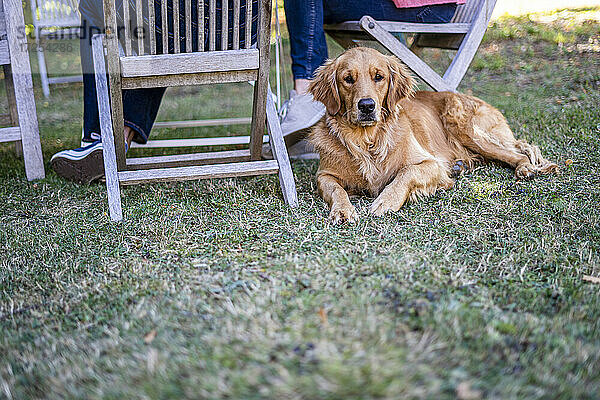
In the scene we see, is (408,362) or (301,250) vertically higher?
(408,362)

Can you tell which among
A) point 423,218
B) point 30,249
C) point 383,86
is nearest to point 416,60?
point 383,86

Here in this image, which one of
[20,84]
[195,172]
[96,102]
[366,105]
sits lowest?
[195,172]

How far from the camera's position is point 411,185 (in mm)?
3246

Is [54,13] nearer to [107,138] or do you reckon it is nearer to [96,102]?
[96,102]

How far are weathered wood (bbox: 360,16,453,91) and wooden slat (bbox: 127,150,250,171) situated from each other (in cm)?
117

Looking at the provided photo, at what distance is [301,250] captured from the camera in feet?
8.22

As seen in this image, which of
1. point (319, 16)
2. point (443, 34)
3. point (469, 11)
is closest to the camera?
point (319, 16)

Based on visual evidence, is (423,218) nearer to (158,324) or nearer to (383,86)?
(383,86)

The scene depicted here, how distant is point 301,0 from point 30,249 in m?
2.43

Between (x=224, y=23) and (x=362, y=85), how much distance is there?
0.85 meters

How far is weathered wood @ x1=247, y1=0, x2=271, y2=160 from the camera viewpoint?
2951 mm

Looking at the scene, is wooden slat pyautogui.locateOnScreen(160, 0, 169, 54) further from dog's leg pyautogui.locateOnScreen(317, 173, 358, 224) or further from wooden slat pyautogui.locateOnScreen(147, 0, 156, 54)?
dog's leg pyautogui.locateOnScreen(317, 173, 358, 224)

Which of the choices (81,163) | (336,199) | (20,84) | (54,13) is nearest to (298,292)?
(336,199)

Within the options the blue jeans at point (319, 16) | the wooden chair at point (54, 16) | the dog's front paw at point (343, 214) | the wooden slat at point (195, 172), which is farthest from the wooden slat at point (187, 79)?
the wooden chair at point (54, 16)
